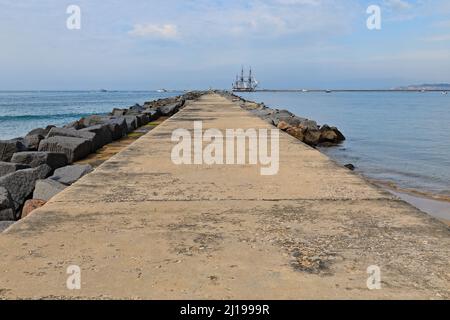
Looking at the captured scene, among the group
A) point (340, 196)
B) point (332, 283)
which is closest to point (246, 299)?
point (332, 283)

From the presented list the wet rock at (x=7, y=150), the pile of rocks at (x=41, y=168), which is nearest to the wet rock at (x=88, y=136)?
the pile of rocks at (x=41, y=168)

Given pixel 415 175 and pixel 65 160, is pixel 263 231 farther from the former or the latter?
pixel 415 175

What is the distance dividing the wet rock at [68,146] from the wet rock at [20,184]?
5.87 feet

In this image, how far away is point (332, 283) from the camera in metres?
1.67

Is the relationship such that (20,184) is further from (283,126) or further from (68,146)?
(283,126)

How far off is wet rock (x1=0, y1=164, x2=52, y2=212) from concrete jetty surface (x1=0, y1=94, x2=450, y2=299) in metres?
1.13

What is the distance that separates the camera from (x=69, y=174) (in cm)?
451

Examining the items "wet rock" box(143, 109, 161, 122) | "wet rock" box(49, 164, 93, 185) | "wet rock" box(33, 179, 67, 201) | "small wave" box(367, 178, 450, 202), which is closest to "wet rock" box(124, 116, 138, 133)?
"wet rock" box(143, 109, 161, 122)

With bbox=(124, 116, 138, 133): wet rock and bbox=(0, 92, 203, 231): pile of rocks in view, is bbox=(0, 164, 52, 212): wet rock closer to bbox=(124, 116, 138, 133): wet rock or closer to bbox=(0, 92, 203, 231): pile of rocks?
bbox=(0, 92, 203, 231): pile of rocks

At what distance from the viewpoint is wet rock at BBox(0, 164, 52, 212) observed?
13.5ft

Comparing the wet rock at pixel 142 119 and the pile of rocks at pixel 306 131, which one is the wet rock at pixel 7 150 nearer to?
the wet rock at pixel 142 119

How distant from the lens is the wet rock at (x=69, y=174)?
4.35m

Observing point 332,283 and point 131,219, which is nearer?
point 332,283

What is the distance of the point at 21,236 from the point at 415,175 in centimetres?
869
